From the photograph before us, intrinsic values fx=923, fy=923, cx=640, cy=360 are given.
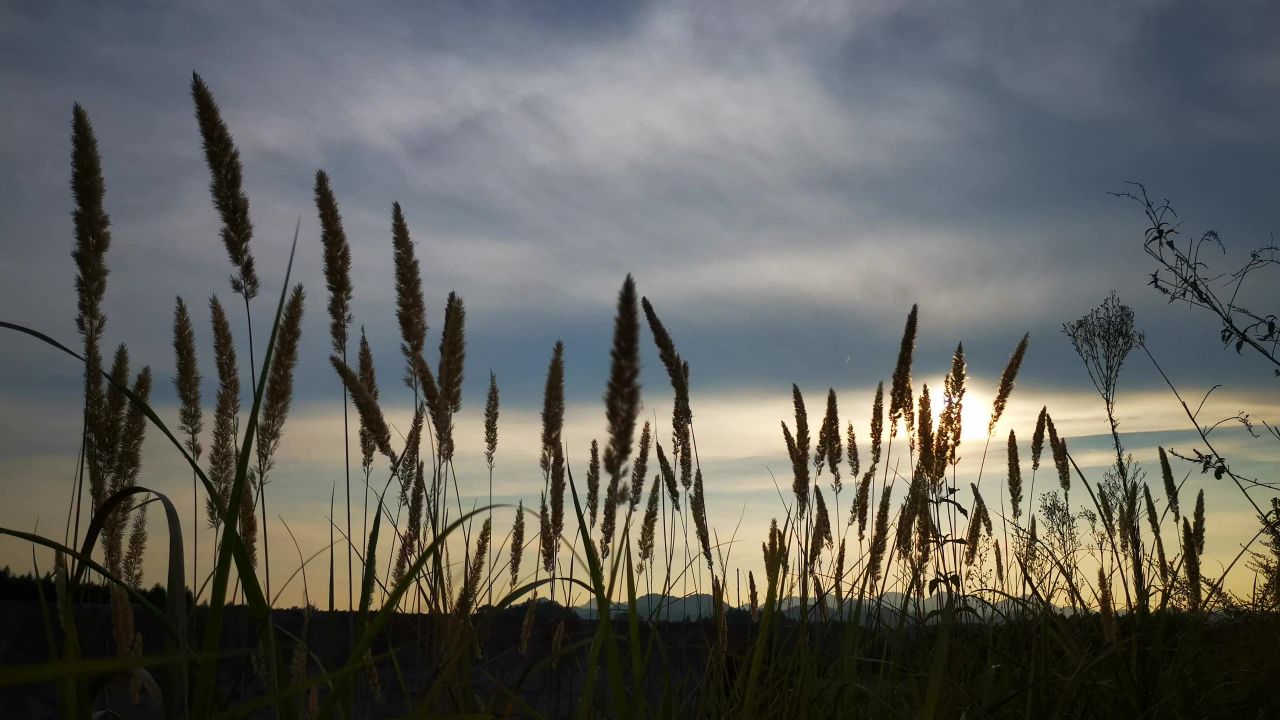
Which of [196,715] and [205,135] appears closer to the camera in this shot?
[196,715]

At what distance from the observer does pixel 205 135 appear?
2.17m

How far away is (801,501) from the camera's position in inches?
127

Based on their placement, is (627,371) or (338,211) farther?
(338,211)

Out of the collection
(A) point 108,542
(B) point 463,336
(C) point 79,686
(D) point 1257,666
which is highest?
(B) point 463,336

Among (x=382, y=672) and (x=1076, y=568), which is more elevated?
(x=1076, y=568)

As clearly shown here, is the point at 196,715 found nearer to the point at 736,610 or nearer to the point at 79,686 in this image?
the point at 79,686

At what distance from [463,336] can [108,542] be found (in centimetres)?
181

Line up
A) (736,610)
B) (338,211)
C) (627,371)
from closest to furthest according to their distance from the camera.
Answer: (627,371) < (338,211) < (736,610)

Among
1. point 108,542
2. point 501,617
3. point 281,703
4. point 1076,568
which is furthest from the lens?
point 1076,568

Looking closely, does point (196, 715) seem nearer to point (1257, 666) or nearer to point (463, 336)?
point (463, 336)

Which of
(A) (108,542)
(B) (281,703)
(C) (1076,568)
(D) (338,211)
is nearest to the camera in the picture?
(B) (281,703)

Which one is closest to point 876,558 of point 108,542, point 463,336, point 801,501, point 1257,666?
point 801,501

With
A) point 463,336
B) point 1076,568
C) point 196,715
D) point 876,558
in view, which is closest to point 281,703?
point 196,715

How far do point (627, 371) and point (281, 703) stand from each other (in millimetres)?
825
